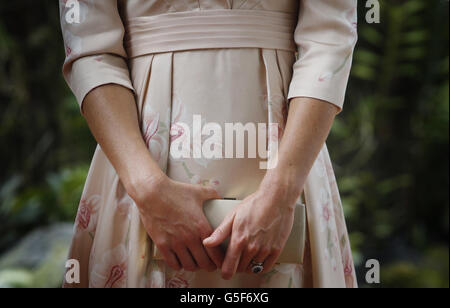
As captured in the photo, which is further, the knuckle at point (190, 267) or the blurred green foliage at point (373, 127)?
the blurred green foliage at point (373, 127)

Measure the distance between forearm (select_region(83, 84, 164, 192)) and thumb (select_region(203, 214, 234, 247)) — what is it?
0.24 feet

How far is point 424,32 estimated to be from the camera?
1900 millimetres

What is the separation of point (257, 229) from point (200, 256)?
0.06 meters

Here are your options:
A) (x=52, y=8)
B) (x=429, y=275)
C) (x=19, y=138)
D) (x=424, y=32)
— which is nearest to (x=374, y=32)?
(x=424, y=32)

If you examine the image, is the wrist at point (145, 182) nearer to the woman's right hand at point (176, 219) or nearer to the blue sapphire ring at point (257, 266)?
the woman's right hand at point (176, 219)

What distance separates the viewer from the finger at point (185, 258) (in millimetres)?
402

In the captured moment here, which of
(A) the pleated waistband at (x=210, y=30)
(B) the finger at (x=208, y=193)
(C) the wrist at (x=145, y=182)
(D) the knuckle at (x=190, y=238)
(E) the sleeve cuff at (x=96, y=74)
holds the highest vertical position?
(A) the pleated waistband at (x=210, y=30)

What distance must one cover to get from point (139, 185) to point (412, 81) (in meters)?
1.85

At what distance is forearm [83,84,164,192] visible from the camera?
41 cm

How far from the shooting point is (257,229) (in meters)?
0.39

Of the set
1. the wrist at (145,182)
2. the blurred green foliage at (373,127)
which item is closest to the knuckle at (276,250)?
the wrist at (145,182)

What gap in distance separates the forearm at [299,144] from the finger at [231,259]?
63 millimetres
